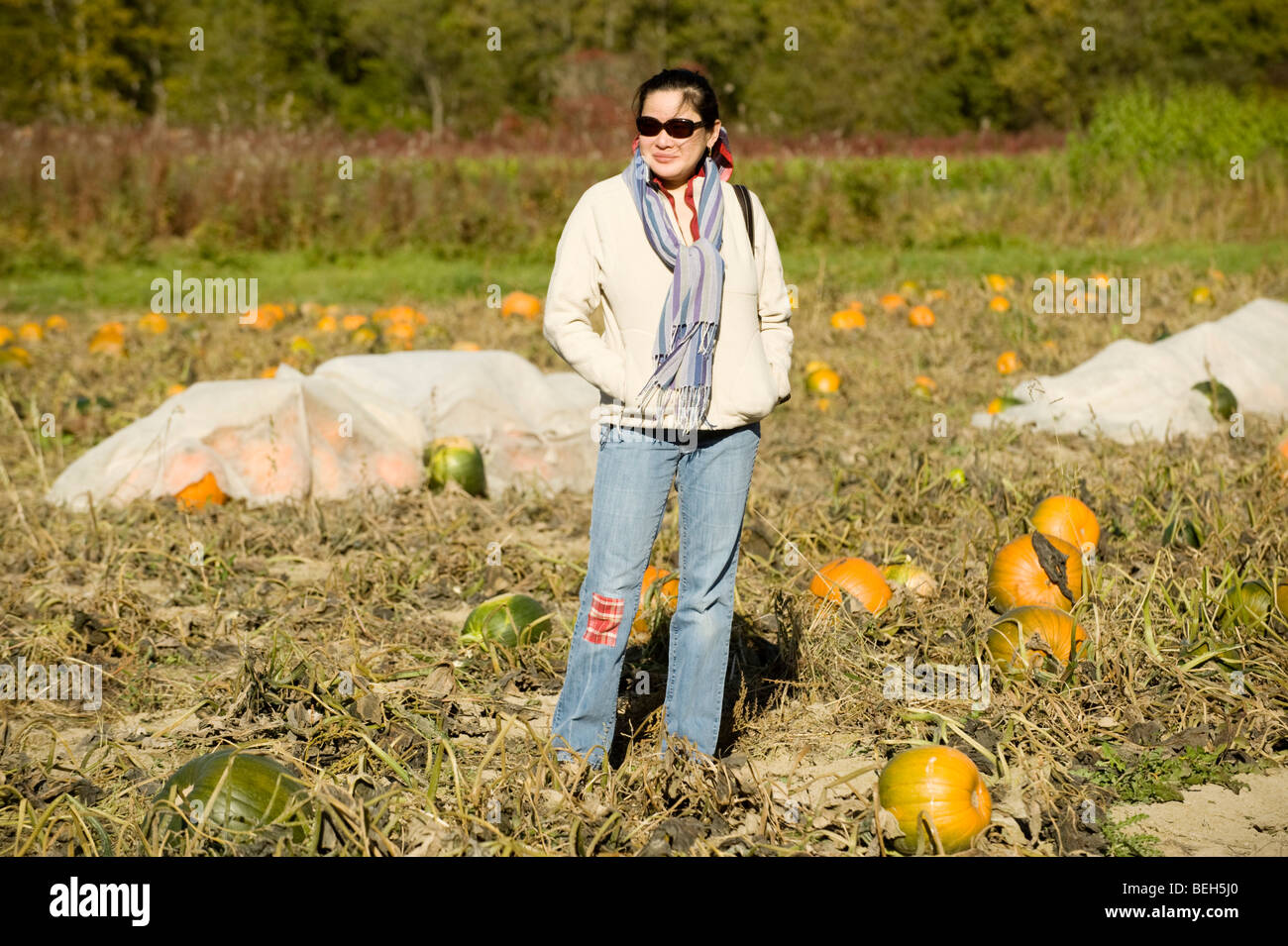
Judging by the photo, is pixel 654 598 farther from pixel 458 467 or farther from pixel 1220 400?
pixel 1220 400

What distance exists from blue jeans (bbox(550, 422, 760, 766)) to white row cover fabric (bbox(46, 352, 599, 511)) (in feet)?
8.43

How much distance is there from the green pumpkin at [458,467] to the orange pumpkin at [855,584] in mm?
2015

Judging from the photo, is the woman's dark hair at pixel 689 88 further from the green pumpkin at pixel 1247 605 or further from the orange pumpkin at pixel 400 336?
the orange pumpkin at pixel 400 336

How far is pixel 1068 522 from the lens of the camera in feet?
14.7

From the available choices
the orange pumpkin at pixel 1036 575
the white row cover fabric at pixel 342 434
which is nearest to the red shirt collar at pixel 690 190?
the orange pumpkin at pixel 1036 575

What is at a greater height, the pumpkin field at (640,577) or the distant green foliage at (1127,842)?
the pumpkin field at (640,577)

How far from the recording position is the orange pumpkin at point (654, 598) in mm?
4098

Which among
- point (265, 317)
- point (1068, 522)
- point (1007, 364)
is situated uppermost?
point (265, 317)

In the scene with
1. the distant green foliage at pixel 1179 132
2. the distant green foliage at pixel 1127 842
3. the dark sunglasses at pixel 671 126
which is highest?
the distant green foliage at pixel 1179 132

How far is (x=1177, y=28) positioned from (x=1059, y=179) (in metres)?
27.0

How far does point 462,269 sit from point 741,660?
32.4ft

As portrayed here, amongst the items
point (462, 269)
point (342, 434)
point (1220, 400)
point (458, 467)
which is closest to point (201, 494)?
point (342, 434)

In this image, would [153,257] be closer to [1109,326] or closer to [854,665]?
[1109,326]

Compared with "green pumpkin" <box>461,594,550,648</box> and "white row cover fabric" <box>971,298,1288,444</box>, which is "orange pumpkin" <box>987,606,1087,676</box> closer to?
"green pumpkin" <box>461,594,550,648</box>
